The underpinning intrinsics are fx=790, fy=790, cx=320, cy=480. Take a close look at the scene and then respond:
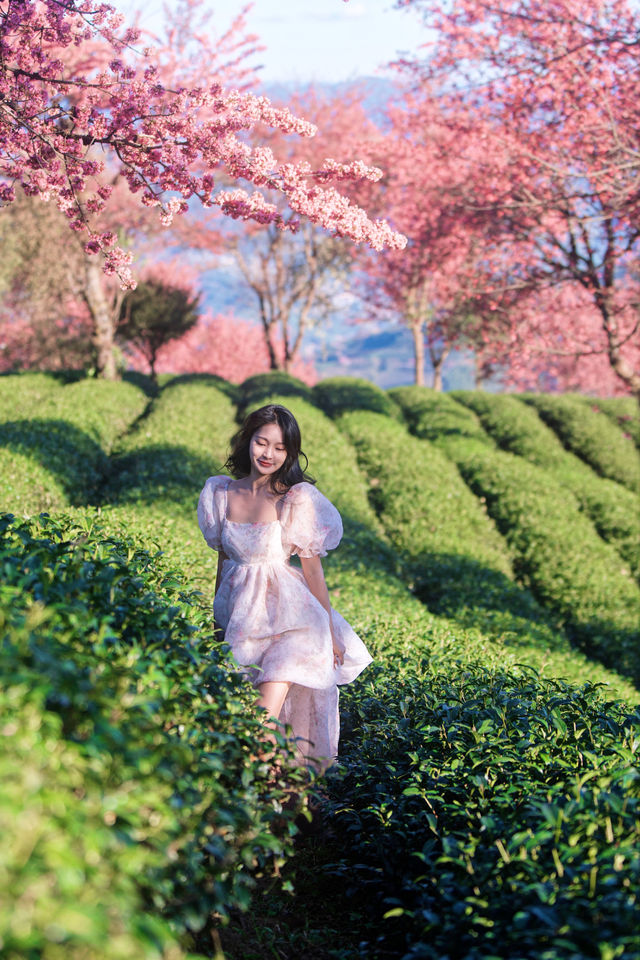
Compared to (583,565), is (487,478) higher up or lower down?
higher up

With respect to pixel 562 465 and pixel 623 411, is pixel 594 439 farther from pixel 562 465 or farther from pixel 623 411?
pixel 623 411

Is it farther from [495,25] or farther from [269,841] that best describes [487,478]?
[269,841]

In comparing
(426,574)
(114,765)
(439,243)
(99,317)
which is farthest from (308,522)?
(99,317)

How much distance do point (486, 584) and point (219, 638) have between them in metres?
7.05

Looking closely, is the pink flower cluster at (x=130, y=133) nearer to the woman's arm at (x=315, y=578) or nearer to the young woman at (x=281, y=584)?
the young woman at (x=281, y=584)

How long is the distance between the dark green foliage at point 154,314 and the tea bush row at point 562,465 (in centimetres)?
1081

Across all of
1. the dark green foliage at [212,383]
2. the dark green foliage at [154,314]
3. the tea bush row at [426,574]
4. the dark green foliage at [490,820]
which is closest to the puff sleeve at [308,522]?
the dark green foliage at [490,820]

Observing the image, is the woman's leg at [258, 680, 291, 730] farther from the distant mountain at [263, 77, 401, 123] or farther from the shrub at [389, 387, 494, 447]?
the distant mountain at [263, 77, 401, 123]

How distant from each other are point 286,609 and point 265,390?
1865 centimetres

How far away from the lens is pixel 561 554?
13031 millimetres

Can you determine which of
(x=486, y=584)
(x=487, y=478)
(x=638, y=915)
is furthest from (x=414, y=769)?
(x=487, y=478)

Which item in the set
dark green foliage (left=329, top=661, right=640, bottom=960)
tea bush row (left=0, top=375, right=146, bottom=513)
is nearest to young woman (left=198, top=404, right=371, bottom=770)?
dark green foliage (left=329, top=661, right=640, bottom=960)

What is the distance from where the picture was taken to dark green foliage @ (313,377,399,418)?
22.2m

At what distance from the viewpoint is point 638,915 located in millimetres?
2355
